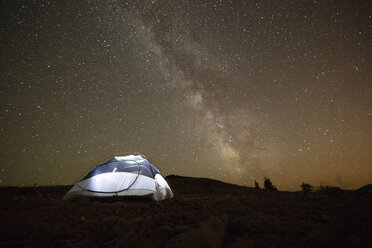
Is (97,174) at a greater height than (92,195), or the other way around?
(97,174)

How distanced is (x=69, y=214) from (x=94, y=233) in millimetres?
1409

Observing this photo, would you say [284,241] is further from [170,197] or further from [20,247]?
[170,197]

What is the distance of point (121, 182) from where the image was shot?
6109mm

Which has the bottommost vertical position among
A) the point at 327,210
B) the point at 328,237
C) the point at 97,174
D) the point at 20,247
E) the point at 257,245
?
the point at 20,247

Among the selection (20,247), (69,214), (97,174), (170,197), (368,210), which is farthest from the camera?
(170,197)

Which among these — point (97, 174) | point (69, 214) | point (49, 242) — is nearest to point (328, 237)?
point (49, 242)

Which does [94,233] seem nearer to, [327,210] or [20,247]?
[20,247]

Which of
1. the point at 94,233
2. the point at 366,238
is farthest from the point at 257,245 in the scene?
the point at 94,233

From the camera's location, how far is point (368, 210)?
302 cm

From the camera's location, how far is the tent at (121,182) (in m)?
5.86

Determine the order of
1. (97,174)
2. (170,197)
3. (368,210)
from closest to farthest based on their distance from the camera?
(368,210), (97,174), (170,197)

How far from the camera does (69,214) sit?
337 cm

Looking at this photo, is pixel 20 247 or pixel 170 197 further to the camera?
pixel 170 197

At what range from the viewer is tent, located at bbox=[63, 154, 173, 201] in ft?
19.2
